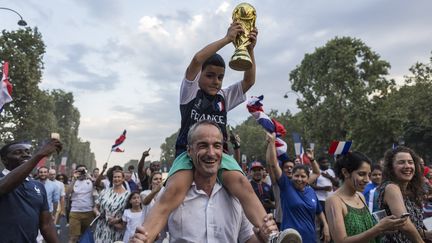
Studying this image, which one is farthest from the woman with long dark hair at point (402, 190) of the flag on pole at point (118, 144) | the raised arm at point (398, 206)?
the flag on pole at point (118, 144)

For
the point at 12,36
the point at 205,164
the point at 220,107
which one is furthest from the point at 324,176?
the point at 12,36

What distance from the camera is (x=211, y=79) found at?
152 inches

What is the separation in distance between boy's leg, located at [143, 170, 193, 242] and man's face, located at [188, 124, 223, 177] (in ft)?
0.47

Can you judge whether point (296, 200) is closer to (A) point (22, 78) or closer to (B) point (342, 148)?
(B) point (342, 148)

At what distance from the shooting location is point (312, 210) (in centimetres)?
652

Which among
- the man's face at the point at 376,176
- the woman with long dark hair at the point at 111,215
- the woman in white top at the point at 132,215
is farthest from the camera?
the man's face at the point at 376,176

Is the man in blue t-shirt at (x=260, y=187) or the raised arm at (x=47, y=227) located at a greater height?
the man in blue t-shirt at (x=260, y=187)

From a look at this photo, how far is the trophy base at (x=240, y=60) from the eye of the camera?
150 inches

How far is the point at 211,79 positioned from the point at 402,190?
2229 millimetres

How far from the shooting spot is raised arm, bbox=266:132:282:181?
596 centimetres

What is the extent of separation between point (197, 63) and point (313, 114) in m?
37.2

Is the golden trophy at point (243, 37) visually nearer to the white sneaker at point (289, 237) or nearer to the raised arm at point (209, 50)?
the raised arm at point (209, 50)

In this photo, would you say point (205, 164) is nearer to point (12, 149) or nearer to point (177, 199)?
point (177, 199)

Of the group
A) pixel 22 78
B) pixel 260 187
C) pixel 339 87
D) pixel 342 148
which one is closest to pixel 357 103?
pixel 339 87
